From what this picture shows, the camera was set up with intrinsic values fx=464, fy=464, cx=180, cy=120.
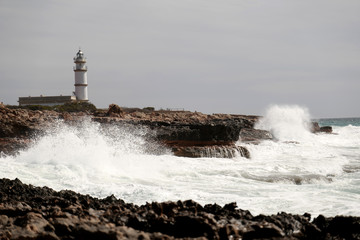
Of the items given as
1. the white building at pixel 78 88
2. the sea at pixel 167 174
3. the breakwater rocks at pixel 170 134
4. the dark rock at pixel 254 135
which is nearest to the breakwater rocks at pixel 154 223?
the sea at pixel 167 174

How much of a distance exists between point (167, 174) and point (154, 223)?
7.87 m

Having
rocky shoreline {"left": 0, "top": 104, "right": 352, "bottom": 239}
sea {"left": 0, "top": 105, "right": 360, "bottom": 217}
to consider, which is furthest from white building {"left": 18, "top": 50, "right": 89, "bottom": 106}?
rocky shoreline {"left": 0, "top": 104, "right": 352, "bottom": 239}

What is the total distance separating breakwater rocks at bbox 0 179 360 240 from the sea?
5.84 ft

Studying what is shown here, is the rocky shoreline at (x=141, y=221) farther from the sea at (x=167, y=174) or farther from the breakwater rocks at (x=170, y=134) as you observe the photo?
the breakwater rocks at (x=170, y=134)

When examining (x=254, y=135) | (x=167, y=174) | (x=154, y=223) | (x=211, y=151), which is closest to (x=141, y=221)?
(x=154, y=223)

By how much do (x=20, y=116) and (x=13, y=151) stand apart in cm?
371

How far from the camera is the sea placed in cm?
916

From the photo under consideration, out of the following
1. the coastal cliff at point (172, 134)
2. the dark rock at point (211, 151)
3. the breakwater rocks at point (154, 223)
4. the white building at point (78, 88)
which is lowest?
the breakwater rocks at point (154, 223)

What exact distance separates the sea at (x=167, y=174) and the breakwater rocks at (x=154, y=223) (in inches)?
70.1

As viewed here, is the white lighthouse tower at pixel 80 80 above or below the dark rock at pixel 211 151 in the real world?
above

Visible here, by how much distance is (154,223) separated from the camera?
Result: 5473 mm

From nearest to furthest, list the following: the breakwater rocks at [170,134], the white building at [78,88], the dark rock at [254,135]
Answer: the breakwater rocks at [170,134], the dark rock at [254,135], the white building at [78,88]

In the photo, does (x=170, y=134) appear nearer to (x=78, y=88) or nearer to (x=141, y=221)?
(x=141, y=221)

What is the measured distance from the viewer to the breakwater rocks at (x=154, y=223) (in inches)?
193
